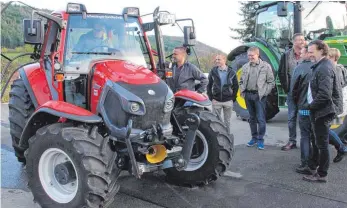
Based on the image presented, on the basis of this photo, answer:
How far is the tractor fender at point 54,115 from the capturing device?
12.7ft

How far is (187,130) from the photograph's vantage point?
434 centimetres

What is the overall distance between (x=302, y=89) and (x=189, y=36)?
67.4 inches

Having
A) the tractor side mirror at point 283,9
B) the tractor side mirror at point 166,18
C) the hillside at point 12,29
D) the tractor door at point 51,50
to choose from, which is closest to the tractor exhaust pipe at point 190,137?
the tractor side mirror at point 166,18

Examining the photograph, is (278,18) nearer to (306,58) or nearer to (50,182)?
(306,58)

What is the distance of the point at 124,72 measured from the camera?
430 centimetres

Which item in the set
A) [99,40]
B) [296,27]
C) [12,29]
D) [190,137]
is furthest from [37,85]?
[12,29]

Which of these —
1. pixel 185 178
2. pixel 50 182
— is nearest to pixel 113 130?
pixel 50 182

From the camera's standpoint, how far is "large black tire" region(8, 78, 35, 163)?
534cm

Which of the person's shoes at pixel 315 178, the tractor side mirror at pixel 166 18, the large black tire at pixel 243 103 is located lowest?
the person's shoes at pixel 315 178

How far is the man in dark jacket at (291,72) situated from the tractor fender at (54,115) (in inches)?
141

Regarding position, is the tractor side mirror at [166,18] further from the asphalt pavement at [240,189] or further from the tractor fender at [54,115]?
the asphalt pavement at [240,189]

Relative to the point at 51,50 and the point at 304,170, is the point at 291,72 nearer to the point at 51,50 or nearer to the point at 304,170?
the point at 304,170

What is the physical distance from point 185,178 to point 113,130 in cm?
123

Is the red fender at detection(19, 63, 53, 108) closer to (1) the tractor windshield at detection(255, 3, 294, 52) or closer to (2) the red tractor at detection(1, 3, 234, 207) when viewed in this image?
(2) the red tractor at detection(1, 3, 234, 207)
